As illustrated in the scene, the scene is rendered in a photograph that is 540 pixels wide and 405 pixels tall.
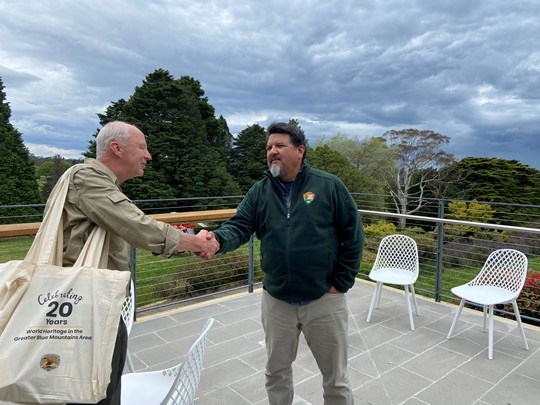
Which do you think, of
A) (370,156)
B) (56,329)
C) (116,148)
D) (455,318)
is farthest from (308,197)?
(370,156)

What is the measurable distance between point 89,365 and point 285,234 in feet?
3.07

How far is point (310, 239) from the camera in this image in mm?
1652

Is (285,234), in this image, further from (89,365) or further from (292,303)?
(89,365)

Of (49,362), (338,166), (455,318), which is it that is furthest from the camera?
(338,166)

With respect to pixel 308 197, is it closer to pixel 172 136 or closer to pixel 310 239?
pixel 310 239

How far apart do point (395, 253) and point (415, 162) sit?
25.5 metres

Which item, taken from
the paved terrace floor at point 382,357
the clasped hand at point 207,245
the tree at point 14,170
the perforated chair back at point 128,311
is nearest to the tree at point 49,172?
the tree at point 14,170

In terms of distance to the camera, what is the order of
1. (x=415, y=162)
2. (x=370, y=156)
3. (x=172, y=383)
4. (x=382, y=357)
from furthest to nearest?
(x=370, y=156)
(x=415, y=162)
(x=382, y=357)
(x=172, y=383)

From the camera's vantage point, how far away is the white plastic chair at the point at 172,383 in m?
1.02

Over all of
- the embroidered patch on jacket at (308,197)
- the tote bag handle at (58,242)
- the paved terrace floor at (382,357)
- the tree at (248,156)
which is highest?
the tree at (248,156)

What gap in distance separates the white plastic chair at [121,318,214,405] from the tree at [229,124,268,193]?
75.9 feet

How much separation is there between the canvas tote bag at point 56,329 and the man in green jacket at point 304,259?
2.54ft

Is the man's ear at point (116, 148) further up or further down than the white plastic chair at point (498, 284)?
further up

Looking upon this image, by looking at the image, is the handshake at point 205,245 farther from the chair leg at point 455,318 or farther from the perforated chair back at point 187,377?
the chair leg at point 455,318
